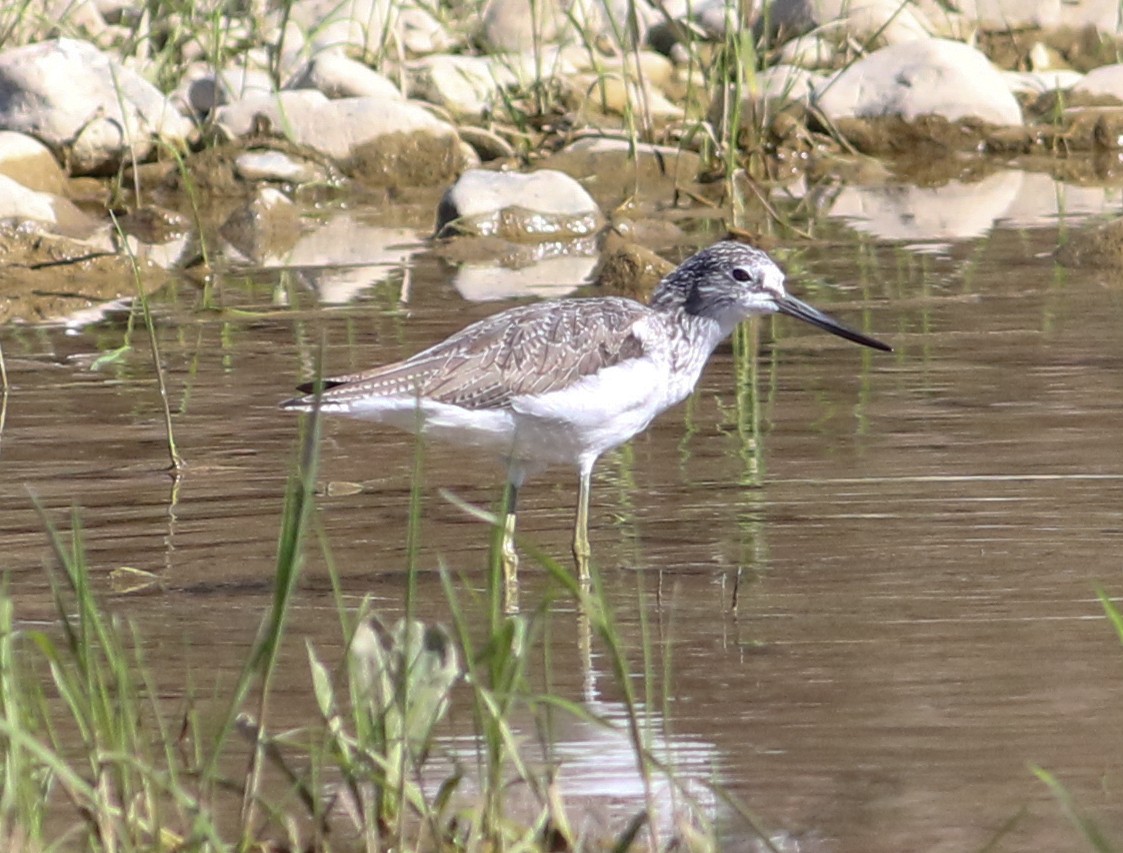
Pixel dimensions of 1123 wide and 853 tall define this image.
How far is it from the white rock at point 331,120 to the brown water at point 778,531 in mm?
3982

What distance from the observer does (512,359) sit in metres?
6.39

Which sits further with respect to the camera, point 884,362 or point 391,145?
point 391,145

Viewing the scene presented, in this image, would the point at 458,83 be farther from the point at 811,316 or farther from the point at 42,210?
the point at 811,316

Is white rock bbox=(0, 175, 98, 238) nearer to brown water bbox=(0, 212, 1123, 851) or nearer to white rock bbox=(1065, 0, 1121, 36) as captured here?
brown water bbox=(0, 212, 1123, 851)

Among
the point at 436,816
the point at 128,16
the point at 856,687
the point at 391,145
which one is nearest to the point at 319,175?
the point at 391,145

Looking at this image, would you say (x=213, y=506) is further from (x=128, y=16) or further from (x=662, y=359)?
(x=128, y=16)

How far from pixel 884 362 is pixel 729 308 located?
6.29 feet

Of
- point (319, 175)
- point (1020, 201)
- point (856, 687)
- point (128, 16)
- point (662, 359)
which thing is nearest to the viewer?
point (856, 687)

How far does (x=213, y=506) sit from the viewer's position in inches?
261

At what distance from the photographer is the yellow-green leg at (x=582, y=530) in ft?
19.9

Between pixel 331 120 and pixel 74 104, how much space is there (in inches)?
65.5

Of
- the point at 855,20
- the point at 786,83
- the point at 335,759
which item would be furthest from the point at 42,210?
the point at 335,759

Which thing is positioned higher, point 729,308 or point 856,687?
point 729,308

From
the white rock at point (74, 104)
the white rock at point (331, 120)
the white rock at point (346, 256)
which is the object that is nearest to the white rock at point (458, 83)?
the white rock at point (331, 120)
